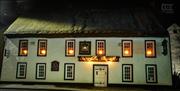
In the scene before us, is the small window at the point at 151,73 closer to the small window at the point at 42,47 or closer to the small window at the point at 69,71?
the small window at the point at 69,71

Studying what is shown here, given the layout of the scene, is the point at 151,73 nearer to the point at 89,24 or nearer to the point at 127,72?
the point at 127,72

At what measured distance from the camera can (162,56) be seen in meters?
26.8

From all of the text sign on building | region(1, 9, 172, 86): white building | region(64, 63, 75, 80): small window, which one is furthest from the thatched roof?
region(64, 63, 75, 80): small window

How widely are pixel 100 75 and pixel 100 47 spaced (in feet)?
10.2

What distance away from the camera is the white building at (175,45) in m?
27.6

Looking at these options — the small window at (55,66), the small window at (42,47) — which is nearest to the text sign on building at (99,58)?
the small window at (55,66)

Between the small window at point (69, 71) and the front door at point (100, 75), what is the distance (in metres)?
2.48

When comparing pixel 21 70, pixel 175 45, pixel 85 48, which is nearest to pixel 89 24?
pixel 85 48

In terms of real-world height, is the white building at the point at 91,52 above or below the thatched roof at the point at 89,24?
below

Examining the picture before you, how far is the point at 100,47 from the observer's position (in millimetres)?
27656

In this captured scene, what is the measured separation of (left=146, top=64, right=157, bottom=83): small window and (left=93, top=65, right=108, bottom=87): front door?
4449mm

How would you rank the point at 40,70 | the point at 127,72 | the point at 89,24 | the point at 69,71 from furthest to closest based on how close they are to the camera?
the point at 89,24 < the point at 40,70 < the point at 69,71 < the point at 127,72

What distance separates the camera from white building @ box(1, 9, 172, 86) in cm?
2684

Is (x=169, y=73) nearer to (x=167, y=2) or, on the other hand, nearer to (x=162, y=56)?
(x=162, y=56)
